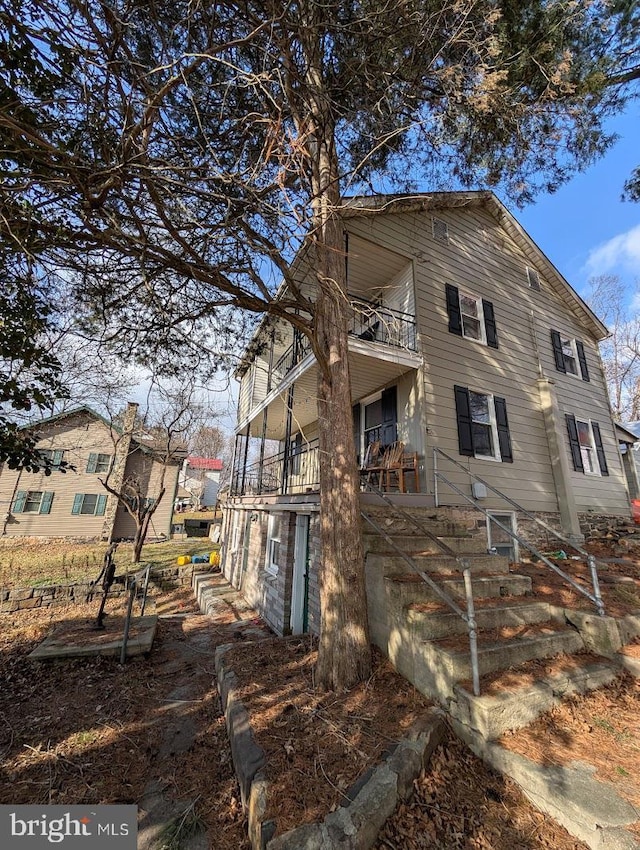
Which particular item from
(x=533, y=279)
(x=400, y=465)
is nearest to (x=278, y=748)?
(x=400, y=465)

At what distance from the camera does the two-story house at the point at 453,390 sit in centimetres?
725

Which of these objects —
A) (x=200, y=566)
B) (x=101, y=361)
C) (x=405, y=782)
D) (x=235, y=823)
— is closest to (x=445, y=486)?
(x=405, y=782)

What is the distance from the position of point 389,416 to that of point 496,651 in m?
6.01

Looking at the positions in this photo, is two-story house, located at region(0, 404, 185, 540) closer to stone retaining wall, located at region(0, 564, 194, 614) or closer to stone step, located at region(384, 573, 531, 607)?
stone retaining wall, located at region(0, 564, 194, 614)

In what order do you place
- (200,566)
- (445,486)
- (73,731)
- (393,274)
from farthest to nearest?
1. (200,566)
2. (393,274)
3. (445,486)
4. (73,731)

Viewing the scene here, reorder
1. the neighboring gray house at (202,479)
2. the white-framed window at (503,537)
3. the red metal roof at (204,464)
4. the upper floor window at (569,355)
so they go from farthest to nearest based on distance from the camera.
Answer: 1. the red metal roof at (204,464)
2. the neighboring gray house at (202,479)
3. the upper floor window at (569,355)
4. the white-framed window at (503,537)

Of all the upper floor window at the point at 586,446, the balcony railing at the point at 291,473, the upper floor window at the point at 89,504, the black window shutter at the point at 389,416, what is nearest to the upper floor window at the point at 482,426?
the black window shutter at the point at 389,416

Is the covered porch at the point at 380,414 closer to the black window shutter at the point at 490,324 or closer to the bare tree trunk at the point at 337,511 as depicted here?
the bare tree trunk at the point at 337,511

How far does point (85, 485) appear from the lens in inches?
741

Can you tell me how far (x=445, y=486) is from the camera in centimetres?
732

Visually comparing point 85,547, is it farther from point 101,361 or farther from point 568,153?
point 568,153

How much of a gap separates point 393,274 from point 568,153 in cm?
412

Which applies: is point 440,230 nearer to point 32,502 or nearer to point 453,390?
point 453,390

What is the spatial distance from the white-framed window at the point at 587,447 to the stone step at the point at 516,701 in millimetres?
8595
